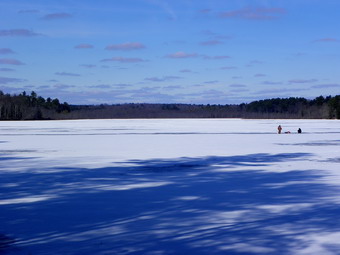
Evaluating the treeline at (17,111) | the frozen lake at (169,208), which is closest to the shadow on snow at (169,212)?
the frozen lake at (169,208)

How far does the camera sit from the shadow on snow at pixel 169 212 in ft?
15.2

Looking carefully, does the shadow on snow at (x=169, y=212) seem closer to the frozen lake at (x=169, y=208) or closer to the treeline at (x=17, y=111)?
the frozen lake at (x=169, y=208)

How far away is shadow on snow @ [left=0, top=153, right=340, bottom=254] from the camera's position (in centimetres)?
463

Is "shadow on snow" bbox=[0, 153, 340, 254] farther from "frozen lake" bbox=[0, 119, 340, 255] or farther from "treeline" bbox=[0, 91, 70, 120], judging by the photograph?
"treeline" bbox=[0, 91, 70, 120]

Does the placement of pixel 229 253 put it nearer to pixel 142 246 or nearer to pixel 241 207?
pixel 142 246

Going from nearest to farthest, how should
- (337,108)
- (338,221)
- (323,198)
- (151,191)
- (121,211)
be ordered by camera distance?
(338,221)
(121,211)
(323,198)
(151,191)
(337,108)

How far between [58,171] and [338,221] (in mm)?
6483

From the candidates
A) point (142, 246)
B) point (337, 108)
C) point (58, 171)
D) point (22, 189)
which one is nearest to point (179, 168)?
point (58, 171)

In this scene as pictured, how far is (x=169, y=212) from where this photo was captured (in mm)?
6090

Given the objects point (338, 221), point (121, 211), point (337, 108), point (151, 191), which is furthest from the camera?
point (337, 108)

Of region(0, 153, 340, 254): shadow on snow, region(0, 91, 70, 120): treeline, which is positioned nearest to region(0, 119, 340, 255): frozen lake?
region(0, 153, 340, 254): shadow on snow

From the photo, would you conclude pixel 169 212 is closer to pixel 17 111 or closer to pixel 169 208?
pixel 169 208

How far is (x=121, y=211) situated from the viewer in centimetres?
617

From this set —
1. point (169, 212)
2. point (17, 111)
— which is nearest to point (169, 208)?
point (169, 212)
